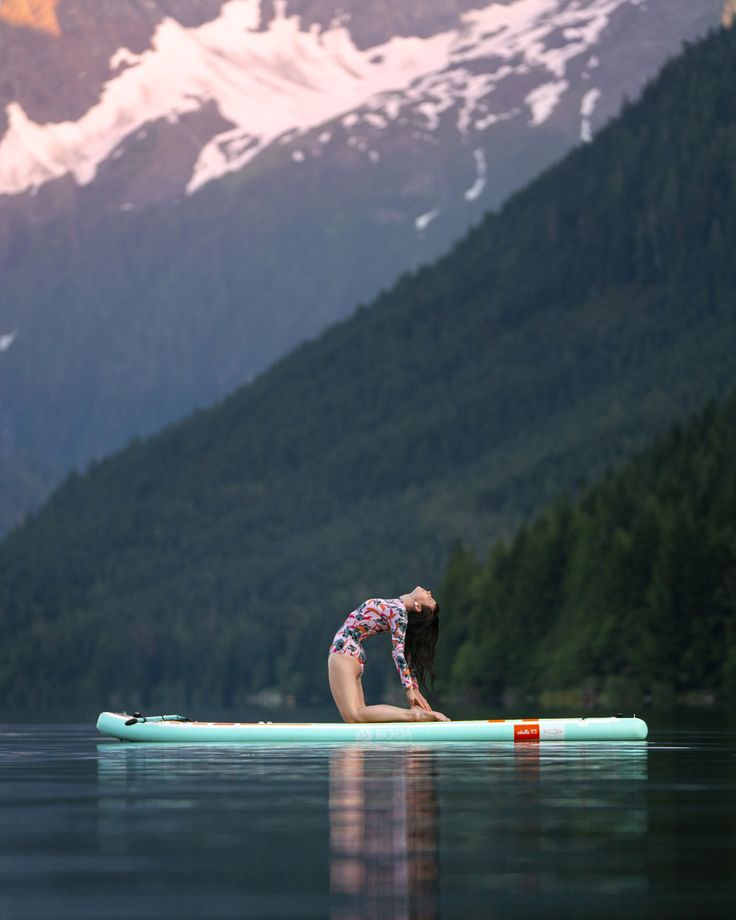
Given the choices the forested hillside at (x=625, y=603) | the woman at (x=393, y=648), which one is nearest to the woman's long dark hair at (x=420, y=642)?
the woman at (x=393, y=648)

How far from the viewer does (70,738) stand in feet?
209

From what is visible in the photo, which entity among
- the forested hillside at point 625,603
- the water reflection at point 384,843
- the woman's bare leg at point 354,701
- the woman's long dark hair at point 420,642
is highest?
the forested hillside at point 625,603

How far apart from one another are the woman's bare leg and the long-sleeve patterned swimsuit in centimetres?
22

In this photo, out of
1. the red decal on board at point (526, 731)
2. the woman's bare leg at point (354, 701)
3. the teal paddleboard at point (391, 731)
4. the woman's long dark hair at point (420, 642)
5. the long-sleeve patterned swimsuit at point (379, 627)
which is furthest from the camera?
the woman's long dark hair at point (420, 642)

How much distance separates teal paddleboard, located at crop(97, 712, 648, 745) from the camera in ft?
151

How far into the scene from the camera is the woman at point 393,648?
46562 mm

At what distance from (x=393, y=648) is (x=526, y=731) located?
3.00 meters

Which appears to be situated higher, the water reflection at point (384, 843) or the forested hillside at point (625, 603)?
the forested hillside at point (625, 603)

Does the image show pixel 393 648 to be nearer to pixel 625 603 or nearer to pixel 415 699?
pixel 415 699

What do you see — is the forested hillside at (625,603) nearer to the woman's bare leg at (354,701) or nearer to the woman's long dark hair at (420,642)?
the woman's long dark hair at (420,642)

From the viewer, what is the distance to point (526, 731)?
4694cm

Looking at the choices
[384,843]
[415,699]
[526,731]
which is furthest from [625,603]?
[384,843]

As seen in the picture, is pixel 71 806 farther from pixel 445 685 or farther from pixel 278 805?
pixel 445 685

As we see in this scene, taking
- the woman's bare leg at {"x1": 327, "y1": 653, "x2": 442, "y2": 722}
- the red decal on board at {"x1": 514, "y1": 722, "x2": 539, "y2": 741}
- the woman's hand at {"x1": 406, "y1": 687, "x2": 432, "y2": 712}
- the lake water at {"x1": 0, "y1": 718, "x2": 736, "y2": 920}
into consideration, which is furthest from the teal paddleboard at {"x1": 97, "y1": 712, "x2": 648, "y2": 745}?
the lake water at {"x1": 0, "y1": 718, "x2": 736, "y2": 920}
